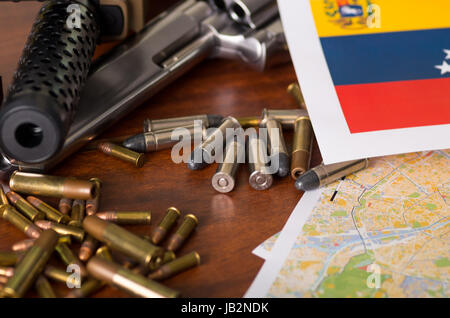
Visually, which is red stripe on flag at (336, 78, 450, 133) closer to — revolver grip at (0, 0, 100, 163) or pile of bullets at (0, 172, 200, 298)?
pile of bullets at (0, 172, 200, 298)

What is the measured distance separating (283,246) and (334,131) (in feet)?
1.00

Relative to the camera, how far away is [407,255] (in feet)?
3.00

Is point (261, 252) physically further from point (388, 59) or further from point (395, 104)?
point (388, 59)

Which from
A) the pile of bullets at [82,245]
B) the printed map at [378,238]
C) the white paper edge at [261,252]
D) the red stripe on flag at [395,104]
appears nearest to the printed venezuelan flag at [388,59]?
the red stripe on flag at [395,104]

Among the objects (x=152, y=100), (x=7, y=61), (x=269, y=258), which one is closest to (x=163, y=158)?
(x=152, y=100)

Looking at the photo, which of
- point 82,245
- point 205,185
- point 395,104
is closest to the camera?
point 82,245

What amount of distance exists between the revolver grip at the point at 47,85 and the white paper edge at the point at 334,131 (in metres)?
0.48

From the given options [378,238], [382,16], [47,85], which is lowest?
[378,238]

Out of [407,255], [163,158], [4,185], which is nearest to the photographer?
[407,255]

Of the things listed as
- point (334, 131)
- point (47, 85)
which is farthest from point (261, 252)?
point (47, 85)

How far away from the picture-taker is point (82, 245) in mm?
893

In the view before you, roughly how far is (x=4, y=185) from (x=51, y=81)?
0.80ft
